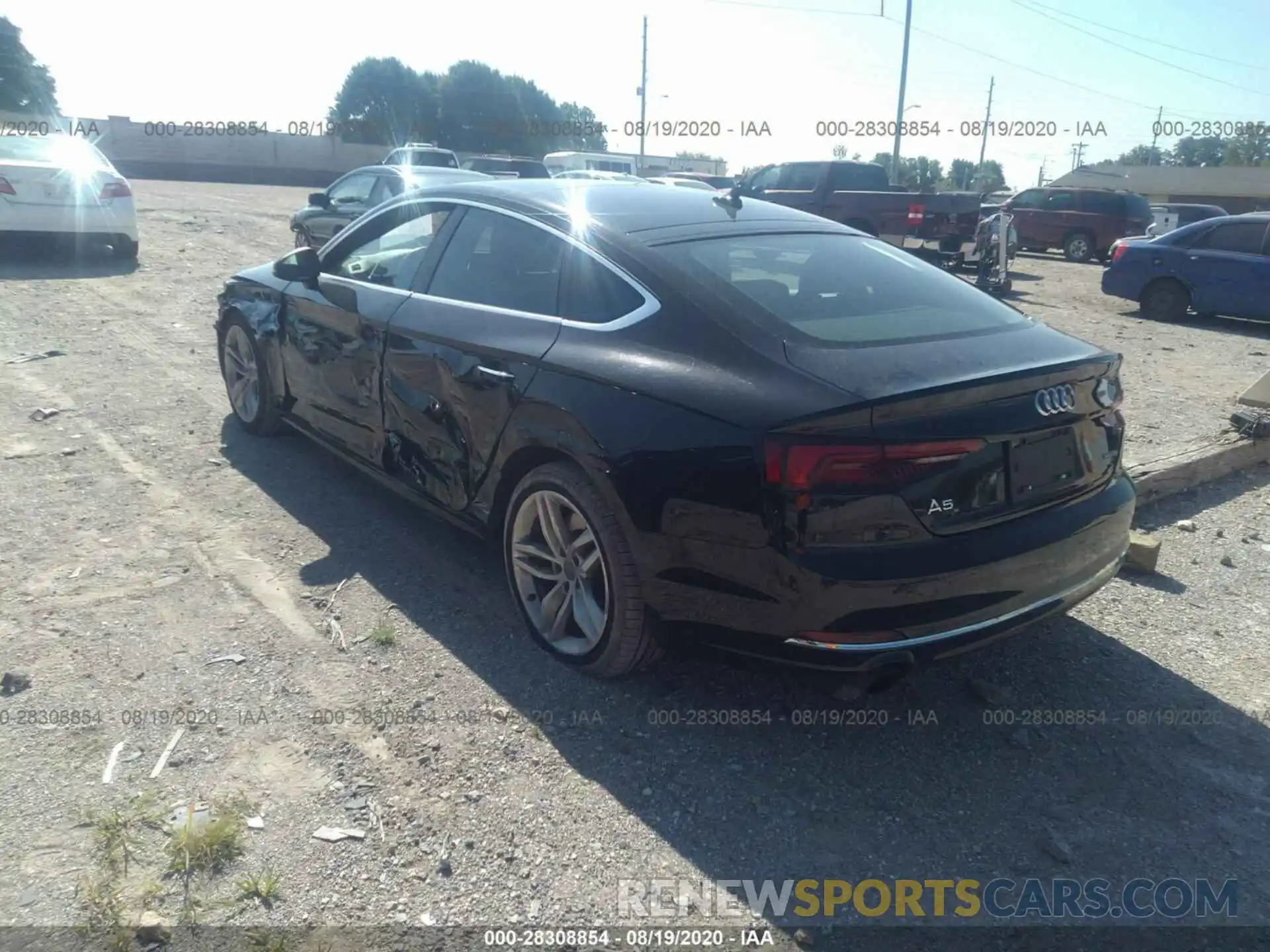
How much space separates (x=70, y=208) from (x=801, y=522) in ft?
38.5

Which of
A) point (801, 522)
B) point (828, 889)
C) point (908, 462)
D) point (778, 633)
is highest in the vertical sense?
point (908, 462)

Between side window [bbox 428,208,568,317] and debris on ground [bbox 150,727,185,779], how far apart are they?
1.88 metres

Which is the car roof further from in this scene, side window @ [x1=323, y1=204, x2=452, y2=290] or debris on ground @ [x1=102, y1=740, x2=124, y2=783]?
debris on ground @ [x1=102, y1=740, x2=124, y2=783]

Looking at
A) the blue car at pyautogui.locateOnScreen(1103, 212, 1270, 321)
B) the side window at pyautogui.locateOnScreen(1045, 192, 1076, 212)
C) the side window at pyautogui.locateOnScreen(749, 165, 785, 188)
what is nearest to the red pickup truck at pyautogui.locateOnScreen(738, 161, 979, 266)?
the side window at pyautogui.locateOnScreen(749, 165, 785, 188)

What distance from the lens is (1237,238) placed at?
40.4ft

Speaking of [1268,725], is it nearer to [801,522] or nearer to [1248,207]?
[801,522]

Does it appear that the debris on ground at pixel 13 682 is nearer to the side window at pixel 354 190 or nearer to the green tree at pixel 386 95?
the side window at pixel 354 190

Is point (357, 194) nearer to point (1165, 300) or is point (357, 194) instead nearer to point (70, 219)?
point (70, 219)

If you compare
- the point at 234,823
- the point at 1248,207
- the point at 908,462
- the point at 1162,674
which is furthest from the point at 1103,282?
the point at 1248,207

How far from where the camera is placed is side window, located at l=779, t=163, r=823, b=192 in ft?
60.1

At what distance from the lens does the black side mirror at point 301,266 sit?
4.98 meters

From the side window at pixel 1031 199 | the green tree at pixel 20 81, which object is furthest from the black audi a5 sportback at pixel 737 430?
the green tree at pixel 20 81

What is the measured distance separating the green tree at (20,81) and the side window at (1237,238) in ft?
177

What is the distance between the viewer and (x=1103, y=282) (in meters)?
13.6
